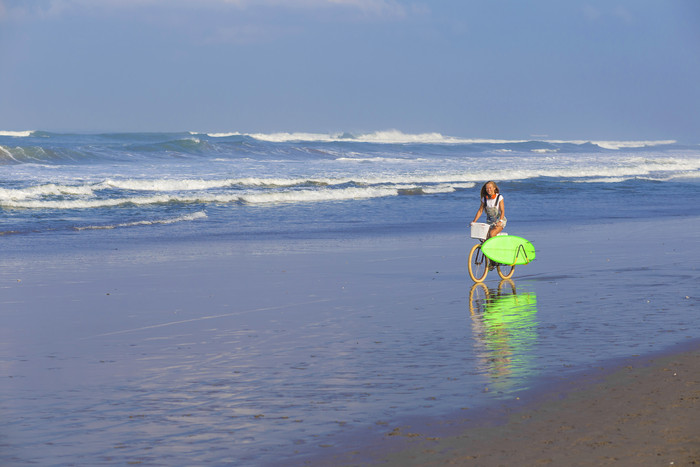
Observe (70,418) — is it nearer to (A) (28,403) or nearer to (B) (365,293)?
(A) (28,403)

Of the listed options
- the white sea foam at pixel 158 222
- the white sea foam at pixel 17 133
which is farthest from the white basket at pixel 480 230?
the white sea foam at pixel 17 133

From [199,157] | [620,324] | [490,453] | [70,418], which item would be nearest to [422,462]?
[490,453]

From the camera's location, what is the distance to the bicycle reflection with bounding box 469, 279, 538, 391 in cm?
655

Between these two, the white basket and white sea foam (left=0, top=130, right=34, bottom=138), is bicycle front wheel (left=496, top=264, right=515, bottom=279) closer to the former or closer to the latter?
the white basket

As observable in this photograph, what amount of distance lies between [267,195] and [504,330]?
20792 millimetres

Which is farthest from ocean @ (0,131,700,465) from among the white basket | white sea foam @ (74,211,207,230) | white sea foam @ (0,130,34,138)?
white sea foam @ (0,130,34,138)

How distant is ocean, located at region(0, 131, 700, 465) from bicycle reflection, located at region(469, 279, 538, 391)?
3 cm

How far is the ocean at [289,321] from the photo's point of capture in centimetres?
540

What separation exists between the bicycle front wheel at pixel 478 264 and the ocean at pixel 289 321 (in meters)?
0.37

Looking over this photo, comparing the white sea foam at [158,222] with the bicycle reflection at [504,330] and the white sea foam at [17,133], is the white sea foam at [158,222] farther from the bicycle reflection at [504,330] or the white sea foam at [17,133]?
the white sea foam at [17,133]

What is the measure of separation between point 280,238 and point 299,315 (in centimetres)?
863

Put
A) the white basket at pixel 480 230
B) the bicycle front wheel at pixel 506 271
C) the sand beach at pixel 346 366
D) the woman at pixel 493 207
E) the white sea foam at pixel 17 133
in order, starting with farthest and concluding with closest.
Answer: the white sea foam at pixel 17 133, the woman at pixel 493 207, the white basket at pixel 480 230, the bicycle front wheel at pixel 506 271, the sand beach at pixel 346 366

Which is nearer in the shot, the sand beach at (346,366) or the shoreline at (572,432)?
the shoreline at (572,432)

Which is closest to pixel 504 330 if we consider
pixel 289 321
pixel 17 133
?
pixel 289 321
